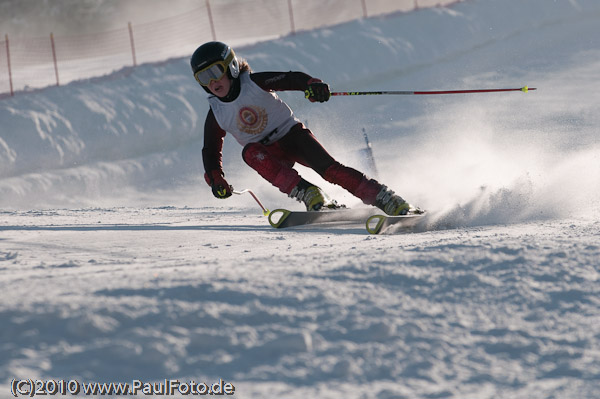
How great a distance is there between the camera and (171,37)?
23.2 m

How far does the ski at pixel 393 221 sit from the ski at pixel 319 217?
57 centimetres

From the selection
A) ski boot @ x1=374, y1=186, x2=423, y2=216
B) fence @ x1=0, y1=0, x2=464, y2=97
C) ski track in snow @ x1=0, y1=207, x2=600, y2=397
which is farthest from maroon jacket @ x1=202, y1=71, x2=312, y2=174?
fence @ x1=0, y1=0, x2=464, y2=97

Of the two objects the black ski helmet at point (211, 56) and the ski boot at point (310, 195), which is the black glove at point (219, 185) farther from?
the black ski helmet at point (211, 56)

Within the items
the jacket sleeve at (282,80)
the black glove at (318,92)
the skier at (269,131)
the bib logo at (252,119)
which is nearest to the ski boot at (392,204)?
the skier at (269,131)

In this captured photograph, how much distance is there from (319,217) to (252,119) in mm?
790

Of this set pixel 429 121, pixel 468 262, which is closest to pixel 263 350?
pixel 468 262

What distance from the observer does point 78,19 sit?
126ft

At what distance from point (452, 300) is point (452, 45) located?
14.0 m

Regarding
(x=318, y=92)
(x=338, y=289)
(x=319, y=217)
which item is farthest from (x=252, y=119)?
(x=338, y=289)

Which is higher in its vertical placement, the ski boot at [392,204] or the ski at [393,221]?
the ski boot at [392,204]

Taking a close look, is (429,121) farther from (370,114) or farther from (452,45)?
(452,45)

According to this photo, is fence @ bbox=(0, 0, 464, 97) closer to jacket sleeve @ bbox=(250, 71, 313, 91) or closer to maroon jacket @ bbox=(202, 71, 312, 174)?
maroon jacket @ bbox=(202, 71, 312, 174)

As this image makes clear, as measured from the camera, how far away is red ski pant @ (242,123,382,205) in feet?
15.5

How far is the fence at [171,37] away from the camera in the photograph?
784 inches
